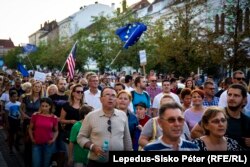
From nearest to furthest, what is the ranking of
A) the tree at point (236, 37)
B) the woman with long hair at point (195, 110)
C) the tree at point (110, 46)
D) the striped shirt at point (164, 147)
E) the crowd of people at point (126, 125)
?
the striped shirt at point (164, 147) → the crowd of people at point (126, 125) → the woman with long hair at point (195, 110) → the tree at point (236, 37) → the tree at point (110, 46)

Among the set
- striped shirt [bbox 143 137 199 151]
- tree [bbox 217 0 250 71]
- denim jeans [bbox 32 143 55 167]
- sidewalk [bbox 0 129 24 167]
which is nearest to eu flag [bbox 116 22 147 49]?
tree [bbox 217 0 250 71]

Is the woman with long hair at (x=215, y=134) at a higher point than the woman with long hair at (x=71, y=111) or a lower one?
lower

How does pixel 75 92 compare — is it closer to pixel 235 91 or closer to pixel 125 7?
pixel 235 91

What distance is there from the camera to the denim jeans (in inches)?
294

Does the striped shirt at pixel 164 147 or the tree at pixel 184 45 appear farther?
the tree at pixel 184 45

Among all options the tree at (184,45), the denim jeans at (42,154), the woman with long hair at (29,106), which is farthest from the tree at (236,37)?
the denim jeans at (42,154)

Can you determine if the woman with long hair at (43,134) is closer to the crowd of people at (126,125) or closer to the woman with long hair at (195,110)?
the crowd of people at (126,125)

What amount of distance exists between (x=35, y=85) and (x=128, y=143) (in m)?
4.22

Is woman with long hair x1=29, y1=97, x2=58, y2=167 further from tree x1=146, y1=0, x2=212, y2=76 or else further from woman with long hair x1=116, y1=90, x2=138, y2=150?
tree x1=146, y1=0, x2=212, y2=76

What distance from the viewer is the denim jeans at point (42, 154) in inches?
294

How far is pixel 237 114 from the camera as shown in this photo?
18.2 ft

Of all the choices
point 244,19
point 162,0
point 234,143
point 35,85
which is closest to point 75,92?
point 35,85

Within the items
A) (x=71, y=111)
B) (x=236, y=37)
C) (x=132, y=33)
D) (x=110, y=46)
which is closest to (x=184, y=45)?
(x=236, y=37)

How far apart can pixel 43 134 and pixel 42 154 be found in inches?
11.9
